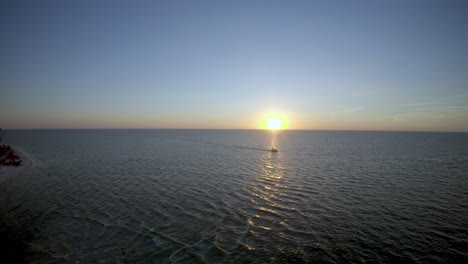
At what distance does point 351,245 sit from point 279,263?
7228 millimetres

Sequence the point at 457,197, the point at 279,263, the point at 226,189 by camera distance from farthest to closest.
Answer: the point at 226,189
the point at 457,197
the point at 279,263

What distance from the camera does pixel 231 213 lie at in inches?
1005

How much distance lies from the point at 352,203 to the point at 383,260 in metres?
12.6

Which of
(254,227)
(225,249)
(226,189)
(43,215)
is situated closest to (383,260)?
(254,227)

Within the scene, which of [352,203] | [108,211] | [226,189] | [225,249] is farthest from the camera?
[226,189]

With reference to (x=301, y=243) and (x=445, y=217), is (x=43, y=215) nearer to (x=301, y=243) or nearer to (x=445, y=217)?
(x=301, y=243)

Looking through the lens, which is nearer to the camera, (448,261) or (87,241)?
(448,261)

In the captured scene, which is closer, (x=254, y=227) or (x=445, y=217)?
(x=254, y=227)

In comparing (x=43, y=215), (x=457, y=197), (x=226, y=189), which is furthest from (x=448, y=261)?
(x=43, y=215)

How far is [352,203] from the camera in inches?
1120

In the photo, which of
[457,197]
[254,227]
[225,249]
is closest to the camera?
[225,249]

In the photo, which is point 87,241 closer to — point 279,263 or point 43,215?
point 43,215

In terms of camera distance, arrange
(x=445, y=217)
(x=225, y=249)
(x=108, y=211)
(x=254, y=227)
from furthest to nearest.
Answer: (x=108, y=211), (x=445, y=217), (x=254, y=227), (x=225, y=249)

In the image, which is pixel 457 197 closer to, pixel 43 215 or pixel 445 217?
pixel 445 217
